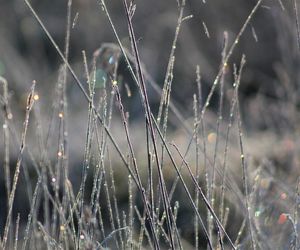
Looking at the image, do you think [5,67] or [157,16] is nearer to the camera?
[5,67]

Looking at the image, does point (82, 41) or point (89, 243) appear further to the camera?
point (82, 41)

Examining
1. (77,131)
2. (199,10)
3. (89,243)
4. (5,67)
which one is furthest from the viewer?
(199,10)

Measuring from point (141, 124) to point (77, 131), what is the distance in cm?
70

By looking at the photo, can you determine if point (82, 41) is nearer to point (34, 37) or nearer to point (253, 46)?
point (34, 37)

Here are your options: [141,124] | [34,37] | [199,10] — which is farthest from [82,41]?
[141,124]

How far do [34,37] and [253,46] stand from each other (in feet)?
7.63

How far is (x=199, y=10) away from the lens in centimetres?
843

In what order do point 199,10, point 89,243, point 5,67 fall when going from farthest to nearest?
point 199,10 → point 5,67 → point 89,243

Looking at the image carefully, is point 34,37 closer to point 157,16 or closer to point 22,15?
point 22,15


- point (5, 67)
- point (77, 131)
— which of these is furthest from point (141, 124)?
point (5, 67)

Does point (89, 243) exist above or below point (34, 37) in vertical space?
above

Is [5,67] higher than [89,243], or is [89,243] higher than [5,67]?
[89,243]

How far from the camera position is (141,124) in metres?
6.54

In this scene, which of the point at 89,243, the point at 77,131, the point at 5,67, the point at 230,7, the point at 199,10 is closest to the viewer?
the point at 89,243
